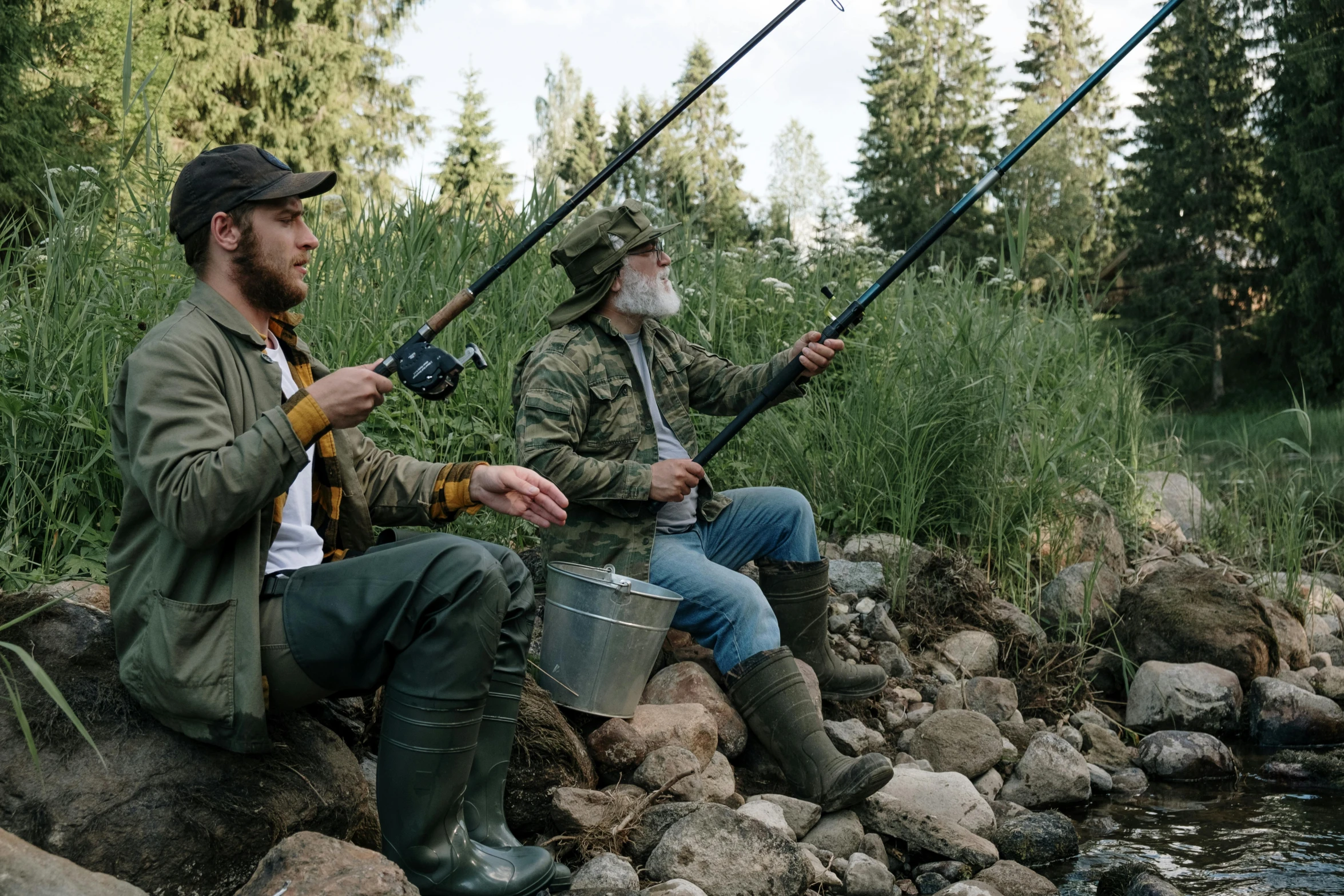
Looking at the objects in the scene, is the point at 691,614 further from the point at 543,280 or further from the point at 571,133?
the point at 571,133

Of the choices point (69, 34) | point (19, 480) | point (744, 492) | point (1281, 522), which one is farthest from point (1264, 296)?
point (19, 480)

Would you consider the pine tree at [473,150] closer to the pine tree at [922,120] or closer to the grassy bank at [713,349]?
the pine tree at [922,120]

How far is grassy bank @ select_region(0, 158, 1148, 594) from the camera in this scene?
3.69 metres

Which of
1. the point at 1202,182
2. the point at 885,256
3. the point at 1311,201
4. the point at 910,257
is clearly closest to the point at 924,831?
the point at 910,257

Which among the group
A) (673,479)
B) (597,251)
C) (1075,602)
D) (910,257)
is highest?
(910,257)

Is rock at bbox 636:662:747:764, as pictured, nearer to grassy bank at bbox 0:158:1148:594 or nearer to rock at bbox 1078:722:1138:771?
grassy bank at bbox 0:158:1148:594

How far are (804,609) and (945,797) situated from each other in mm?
809

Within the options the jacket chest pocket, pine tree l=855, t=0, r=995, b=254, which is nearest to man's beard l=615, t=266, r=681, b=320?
the jacket chest pocket

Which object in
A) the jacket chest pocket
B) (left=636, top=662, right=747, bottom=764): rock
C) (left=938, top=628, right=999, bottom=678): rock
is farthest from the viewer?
(left=938, top=628, right=999, bottom=678): rock

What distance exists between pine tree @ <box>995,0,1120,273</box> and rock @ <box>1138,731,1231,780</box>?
2154 cm

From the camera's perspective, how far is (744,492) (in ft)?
13.8

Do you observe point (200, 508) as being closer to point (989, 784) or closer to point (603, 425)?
point (603, 425)

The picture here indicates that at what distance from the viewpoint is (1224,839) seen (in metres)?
3.79

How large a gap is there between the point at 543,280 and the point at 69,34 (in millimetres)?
9591
